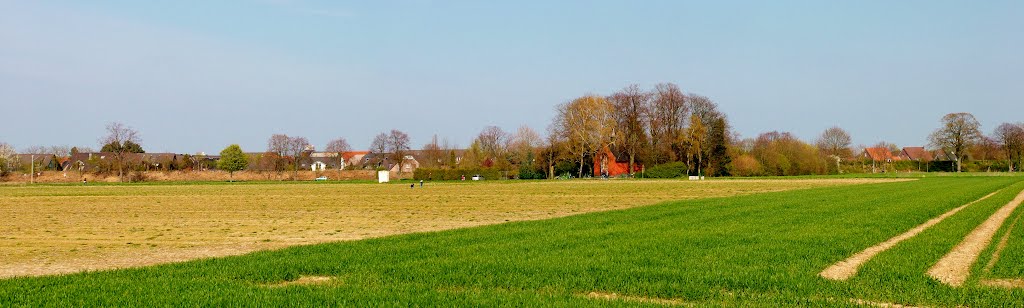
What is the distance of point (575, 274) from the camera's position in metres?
11.5

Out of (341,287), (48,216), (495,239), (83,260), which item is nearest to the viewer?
(341,287)

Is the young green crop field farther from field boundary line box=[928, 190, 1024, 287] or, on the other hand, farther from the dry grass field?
the dry grass field

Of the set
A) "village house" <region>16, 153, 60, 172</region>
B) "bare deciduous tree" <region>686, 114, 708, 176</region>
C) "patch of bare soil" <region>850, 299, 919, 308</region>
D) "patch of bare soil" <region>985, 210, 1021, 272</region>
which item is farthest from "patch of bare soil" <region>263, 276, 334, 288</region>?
"village house" <region>16, 153, 60, 172</region>

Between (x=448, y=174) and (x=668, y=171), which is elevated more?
(x=668, y=171)

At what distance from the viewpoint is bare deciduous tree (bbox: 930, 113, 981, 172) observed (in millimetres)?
123562

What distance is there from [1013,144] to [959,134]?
11904mm

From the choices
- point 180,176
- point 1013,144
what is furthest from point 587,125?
point 1013,144

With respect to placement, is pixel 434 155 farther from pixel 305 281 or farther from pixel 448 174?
pixel 305 281

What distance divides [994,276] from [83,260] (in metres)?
16.3

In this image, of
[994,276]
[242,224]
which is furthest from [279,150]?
[994,276]

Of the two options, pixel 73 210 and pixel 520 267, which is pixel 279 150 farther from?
pixel 520 267

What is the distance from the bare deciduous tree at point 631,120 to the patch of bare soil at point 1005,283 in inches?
3788

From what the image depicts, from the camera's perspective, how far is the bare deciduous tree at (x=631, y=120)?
108 metres

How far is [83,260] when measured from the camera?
51.2ft
